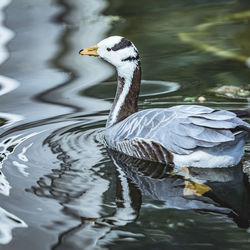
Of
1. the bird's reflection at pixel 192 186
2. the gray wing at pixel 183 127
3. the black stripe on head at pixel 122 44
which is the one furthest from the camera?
the black stripe on head at pixel 122 44

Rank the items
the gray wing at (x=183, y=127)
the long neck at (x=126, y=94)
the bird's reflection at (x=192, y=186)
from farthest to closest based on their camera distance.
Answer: the long neck at (x=126, y=94) < the gray wing at (x=183, y=127) < the bird's reflection at (x=192, y=186)

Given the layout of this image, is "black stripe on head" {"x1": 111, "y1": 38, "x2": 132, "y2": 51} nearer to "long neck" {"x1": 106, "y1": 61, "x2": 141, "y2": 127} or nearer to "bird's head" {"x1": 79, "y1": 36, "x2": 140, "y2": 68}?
"bird's head" {"x1": 79, "y1": 36, "x2": 140, "y2": 68}

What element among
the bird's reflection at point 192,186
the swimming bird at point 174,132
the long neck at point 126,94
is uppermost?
the long neck at point 126,94

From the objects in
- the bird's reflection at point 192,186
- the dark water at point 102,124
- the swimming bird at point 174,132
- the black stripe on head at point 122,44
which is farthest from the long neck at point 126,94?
the bird's reflection at point 192,186

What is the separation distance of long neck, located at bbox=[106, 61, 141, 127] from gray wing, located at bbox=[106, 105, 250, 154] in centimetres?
39

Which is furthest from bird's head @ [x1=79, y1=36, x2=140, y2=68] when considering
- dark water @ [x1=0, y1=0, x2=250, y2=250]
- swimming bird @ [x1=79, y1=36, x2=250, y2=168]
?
dark water @ [x1=0, y1=0, x2=250, y2=250]

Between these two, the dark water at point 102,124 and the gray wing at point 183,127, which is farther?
the gray wing at point 183,127

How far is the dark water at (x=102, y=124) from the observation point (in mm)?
4965

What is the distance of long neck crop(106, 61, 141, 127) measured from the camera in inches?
287

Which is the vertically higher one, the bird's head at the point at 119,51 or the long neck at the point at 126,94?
the bird's head at the point at 119,51

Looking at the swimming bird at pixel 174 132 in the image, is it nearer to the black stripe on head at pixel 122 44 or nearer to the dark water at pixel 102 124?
the black stripe on head at pixel 122 44

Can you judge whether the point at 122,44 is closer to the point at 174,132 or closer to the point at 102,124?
the point at 102,124

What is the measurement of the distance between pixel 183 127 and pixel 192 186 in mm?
642

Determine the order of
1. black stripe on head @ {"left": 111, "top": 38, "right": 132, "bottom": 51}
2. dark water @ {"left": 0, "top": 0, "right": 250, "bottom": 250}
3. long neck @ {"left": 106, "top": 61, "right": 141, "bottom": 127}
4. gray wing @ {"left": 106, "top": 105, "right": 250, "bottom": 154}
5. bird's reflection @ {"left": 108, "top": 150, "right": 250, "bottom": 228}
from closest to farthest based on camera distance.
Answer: dark water @ {"left": 0, "top": 0, "right": 250, "bottom": 250} < bird's reflection @ {"left": 108, "top": 150, "right": 250, "bottom": 228} < gray wing @ {"left": 106, "top": 105, "right": 250, "bottom": 154} < black stripe on head @ {"left": 111, "top": 38, "right": 132, "bottom": 51} < long neck @ {"left": 106, "top": 61, "right": 141, "bottom": 127}
